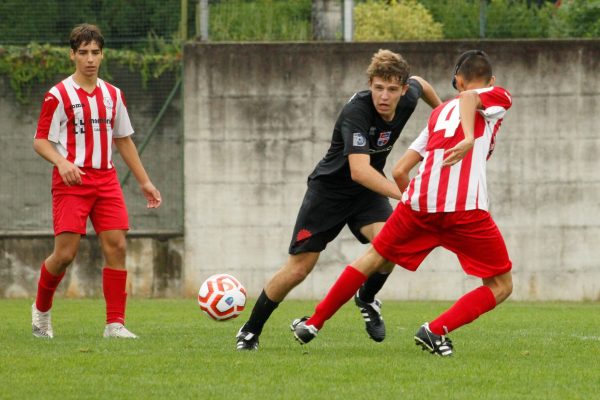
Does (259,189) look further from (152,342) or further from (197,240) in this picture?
(152,342)

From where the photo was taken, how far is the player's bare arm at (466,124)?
6.85 meters

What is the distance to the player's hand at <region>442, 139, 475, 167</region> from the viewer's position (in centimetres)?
684

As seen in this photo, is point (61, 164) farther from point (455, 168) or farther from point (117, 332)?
point (455, 168)

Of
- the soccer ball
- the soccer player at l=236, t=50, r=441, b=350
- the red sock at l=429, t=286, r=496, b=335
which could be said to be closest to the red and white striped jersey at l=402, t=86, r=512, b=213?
the soccer player at l=236, t=50, r=441, b=350

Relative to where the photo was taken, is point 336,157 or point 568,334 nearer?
point 336,157

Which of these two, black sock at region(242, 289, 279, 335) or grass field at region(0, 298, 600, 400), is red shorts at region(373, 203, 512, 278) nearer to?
grass field at region(0, 298, 600, 400)

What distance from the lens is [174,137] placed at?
49.2ft

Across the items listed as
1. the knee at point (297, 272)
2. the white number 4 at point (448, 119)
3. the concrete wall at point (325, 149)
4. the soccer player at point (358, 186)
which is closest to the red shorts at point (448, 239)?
the soccer player at point (358, 186)

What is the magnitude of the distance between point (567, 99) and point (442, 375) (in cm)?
894

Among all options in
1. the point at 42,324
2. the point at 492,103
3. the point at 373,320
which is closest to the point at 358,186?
the point at 373,320

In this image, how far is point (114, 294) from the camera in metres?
8.90

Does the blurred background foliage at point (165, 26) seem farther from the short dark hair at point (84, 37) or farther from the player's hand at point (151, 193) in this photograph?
the short dark hair at point (84, 37)

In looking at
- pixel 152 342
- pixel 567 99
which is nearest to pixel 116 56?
pixel 567 99

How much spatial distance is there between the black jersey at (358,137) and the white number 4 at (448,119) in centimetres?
53
